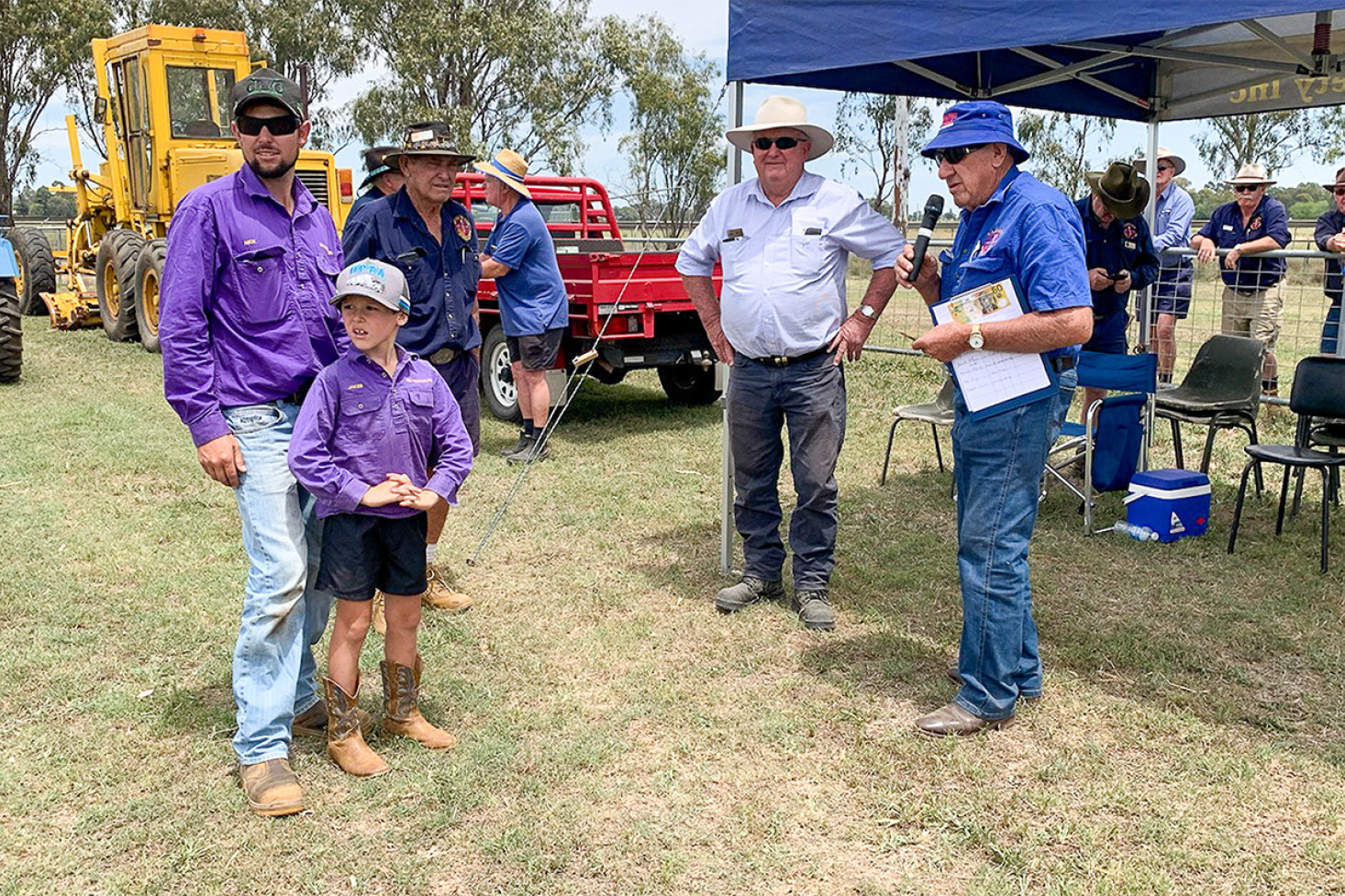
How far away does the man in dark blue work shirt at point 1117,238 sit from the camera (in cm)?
644

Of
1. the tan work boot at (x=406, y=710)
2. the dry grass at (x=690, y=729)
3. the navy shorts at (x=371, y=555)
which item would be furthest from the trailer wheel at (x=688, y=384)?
the navy shorts at (x=371, y=555)

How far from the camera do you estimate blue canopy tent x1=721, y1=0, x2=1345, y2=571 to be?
390cm

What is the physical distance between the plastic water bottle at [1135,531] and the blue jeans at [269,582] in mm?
4358

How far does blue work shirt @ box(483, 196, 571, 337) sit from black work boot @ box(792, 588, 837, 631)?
134 inches

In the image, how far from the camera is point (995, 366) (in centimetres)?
357

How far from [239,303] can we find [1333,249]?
7.17 meters

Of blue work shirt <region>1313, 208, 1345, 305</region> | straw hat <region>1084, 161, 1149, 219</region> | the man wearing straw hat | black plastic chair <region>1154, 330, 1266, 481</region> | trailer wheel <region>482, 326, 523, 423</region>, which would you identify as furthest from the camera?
trailer wheel <region>482, 326, 523, 423</region>

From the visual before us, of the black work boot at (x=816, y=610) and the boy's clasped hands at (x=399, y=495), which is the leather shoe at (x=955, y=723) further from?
the boy's clasped hands at (x=399, y=495)

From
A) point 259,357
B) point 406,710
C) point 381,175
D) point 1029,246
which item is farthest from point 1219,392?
point 259,357

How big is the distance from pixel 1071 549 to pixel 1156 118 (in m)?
3.21

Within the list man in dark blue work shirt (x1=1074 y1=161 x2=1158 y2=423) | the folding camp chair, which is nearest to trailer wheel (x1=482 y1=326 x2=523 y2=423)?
the folding camp chair

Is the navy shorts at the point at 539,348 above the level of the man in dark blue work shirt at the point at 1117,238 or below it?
below

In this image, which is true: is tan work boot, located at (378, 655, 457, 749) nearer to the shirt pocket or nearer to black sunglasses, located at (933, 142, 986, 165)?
the shirt pocket

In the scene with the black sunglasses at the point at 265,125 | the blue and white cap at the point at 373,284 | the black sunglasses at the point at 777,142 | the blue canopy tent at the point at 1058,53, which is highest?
the blue canopy tent at the point at 1058,53
